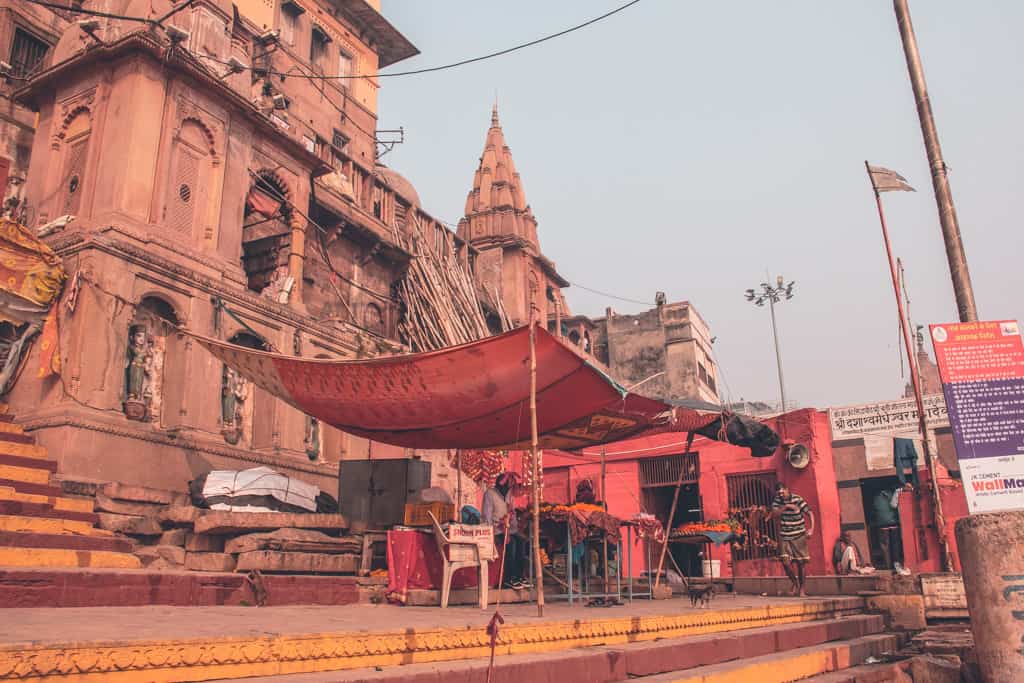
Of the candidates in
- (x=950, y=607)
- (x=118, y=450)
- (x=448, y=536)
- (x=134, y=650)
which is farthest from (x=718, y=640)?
(x=118, y=450)

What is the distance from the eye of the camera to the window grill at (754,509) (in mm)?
17984

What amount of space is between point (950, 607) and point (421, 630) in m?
11.1

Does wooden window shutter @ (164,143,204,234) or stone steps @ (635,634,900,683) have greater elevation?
wooden window shutter @ (164,143,204,234)

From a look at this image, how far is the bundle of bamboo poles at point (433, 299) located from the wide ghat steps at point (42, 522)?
13.0m

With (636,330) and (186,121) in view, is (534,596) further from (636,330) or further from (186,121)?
(636,330)

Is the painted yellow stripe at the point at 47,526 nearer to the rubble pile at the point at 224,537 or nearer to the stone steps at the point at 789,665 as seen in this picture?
the rubble pile at the point at 224,537

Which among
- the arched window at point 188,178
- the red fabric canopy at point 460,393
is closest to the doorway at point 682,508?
the red fabric canopy at point 460,393

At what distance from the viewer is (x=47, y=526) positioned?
8883 millimetres

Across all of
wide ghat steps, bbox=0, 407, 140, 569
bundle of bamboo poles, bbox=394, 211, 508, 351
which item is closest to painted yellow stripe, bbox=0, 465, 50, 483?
wide ghat steps, bbox=0, 407, 140, 569

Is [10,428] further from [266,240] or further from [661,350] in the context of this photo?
[661,350]

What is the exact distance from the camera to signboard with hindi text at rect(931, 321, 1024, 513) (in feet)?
20.7

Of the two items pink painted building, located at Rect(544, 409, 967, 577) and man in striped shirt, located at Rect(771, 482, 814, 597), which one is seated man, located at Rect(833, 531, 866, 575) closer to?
pink painted building, located at Rect(544, 409, 967, 577)

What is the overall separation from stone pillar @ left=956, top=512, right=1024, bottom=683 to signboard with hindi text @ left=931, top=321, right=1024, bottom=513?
176 mm

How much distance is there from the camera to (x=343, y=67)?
91.2ft
